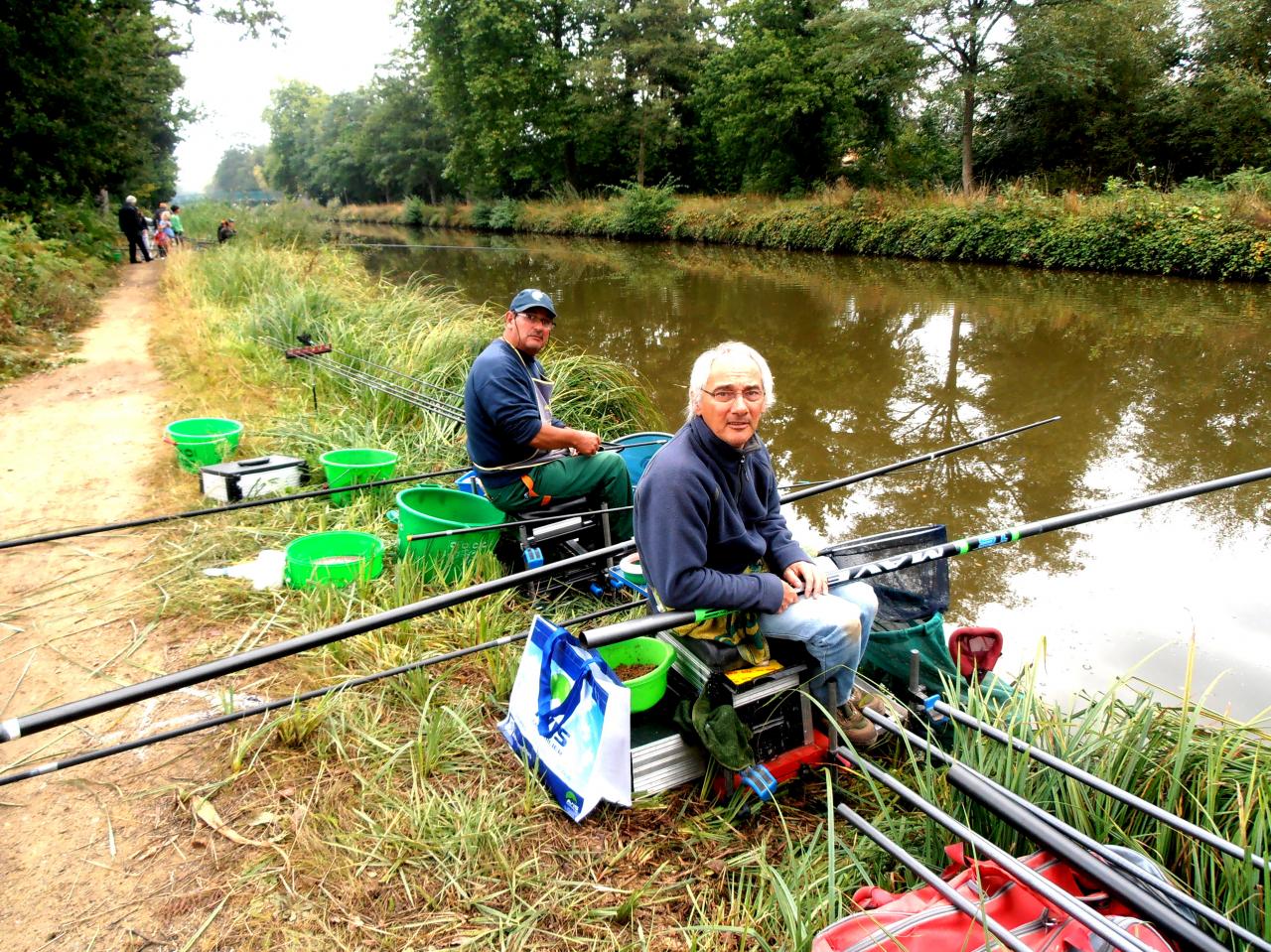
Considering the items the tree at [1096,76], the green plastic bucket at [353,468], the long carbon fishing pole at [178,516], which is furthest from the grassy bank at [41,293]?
the tree at [1096,76]

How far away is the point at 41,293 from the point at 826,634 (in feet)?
36.1

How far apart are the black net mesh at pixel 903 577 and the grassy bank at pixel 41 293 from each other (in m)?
7.70

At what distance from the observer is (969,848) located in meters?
2.00

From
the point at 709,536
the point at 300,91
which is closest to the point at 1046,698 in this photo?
the point at 709,536

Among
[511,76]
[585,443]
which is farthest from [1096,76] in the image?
[511,76]

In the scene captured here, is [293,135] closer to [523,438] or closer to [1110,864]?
[523,438]

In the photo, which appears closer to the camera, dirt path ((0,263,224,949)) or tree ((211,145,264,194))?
dirt path ((0,263,224,949))

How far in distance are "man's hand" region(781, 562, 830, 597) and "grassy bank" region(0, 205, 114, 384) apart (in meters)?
7.70

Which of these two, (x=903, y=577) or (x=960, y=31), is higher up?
(x=960, y=31)

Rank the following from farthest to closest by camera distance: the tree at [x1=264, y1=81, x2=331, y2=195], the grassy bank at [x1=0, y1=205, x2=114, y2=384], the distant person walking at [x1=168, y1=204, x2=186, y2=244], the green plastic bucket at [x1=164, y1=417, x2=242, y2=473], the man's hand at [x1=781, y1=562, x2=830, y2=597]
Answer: the tree at [x1=264, y1=81, x2=331, y2=195] < the distant person walking at [x1=168, y1=204, x2=186, y2=244] < the grassy bank at [x1=0, y1=205, x2=114, y2=384] < the green plastic bucket at [x1=164, y1=417, x2=242, y2=473] < the man's hand at [x1=781, y1=562, x2=830, y2=597]

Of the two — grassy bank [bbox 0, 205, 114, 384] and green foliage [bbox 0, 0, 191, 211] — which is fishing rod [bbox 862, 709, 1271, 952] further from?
green foliage [bbox 0, 0, 191, 211]

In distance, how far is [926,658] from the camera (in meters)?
2.60

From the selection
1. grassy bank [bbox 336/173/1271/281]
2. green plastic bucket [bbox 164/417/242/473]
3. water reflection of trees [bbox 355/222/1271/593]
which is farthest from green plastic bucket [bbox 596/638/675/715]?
grassy bank [bbox 336/173/1271/281]

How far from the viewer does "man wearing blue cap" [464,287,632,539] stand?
348 centimetres
